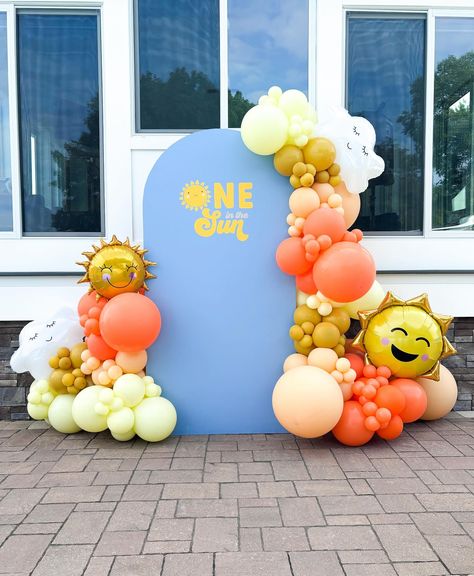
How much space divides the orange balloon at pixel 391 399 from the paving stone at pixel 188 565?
1695 mm

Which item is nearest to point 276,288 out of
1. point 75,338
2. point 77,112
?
point 75,338

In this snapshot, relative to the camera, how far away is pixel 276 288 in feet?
12.3

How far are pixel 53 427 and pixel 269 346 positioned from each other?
1.92m

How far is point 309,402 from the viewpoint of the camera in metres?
3.27

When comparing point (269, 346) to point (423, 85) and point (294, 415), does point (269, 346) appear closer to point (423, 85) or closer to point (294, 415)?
point (294, 415)

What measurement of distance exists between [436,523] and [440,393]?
1.57 m

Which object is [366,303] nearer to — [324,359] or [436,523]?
[324,359]

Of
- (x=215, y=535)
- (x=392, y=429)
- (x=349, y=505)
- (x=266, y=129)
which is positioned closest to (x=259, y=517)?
(x=215, y=535)

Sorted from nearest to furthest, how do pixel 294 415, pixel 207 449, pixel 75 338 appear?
pixel 294 415, pixel 207 449, pixel 75 338

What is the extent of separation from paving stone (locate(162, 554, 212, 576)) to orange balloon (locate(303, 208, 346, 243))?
2.14 m

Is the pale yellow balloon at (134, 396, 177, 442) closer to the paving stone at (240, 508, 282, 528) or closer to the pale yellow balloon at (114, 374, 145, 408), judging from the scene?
the pale yellow balloon at (114, 374, 145, 408)

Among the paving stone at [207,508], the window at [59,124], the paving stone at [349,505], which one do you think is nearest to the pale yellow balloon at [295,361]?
the paving stone at [349,505]

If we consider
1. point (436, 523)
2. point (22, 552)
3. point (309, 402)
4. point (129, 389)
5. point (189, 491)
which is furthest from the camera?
point (129, 389)

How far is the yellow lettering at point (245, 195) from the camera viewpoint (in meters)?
3.70
